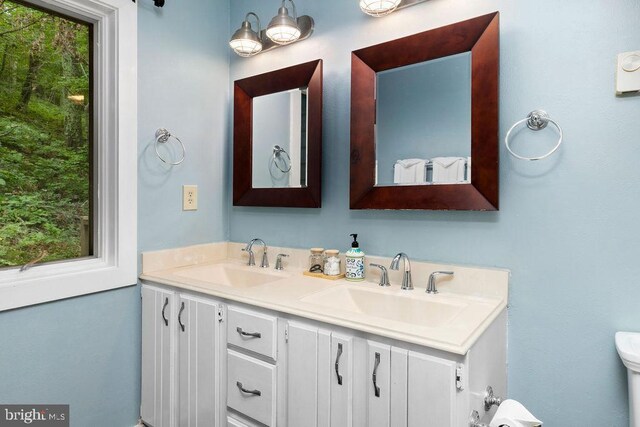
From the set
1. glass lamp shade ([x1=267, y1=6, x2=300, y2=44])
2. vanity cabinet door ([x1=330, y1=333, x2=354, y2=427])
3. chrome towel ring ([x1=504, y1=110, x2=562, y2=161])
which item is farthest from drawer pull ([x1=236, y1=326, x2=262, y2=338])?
glass lamp shade ([x1=267, y1=6, x2=300, y2=44])

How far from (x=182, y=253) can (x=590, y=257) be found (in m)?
1.72

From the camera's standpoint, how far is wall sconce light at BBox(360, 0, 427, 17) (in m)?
1.44

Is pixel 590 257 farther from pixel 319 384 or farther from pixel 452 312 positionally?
pixel 319 384

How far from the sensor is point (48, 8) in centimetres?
149

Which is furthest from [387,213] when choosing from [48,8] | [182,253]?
[48,8]

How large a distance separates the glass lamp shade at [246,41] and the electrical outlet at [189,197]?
74 cm

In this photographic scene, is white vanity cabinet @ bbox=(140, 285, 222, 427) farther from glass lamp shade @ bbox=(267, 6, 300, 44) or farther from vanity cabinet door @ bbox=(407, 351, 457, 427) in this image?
glass lamp shade @ bbox=(267, 6, 300, 44)

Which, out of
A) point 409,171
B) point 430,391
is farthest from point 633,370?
point 409,171

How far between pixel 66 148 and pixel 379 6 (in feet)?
4.70

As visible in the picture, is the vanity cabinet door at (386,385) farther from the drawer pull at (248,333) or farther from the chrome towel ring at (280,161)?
the chrome towel ring at (280,161)

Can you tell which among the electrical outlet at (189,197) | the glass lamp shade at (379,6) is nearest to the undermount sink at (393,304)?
the electrical outlet at (189,197)

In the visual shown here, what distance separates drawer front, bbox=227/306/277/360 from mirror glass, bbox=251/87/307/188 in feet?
2.31

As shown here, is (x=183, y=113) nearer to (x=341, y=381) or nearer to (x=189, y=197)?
(x=189, y=197)

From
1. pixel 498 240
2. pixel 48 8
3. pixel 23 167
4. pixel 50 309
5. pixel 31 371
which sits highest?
pixel 48 8
